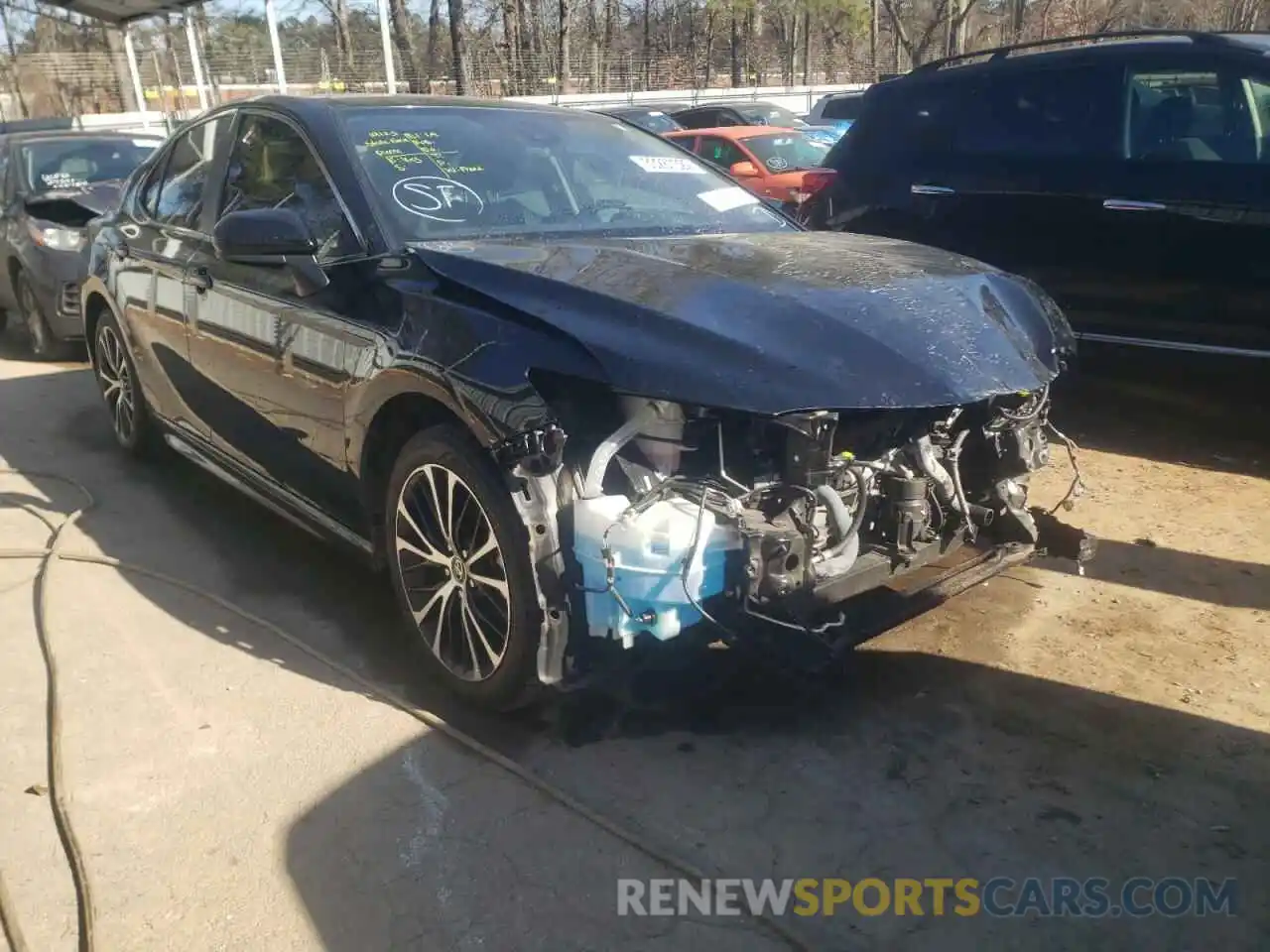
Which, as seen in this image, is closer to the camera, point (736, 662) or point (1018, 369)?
point (1018, 369)

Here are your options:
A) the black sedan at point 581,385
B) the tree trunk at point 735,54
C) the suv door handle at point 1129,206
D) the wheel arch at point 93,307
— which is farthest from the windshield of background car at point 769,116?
the tree trunk at point 735,54

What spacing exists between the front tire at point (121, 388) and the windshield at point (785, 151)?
28.6 feet

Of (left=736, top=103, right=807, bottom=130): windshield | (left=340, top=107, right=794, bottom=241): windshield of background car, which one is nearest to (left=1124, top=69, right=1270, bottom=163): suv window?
(left=340, top=107, right=794, bottom=241): windshield of background car

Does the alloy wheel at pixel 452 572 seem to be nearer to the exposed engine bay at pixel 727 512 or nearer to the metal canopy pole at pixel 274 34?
the exposed engine bay at pixel 727 512

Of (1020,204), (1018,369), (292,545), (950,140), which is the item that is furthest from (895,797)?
(950,140)

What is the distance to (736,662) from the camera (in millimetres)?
3305

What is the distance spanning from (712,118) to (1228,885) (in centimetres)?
1715

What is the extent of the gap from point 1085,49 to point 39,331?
766 centimetres

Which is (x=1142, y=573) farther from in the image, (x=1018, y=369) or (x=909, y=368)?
(x=909, y=368)

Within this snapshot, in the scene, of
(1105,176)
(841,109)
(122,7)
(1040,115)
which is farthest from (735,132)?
(122,7)

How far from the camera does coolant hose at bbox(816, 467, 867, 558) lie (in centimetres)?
282

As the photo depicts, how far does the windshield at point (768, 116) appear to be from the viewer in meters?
17.2

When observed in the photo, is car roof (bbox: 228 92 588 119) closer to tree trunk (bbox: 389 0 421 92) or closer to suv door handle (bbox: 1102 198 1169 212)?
suv door handle (bbox: 1102 198 1169 212)

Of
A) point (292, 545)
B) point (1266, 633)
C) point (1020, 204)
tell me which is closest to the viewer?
point (1266, 633)
